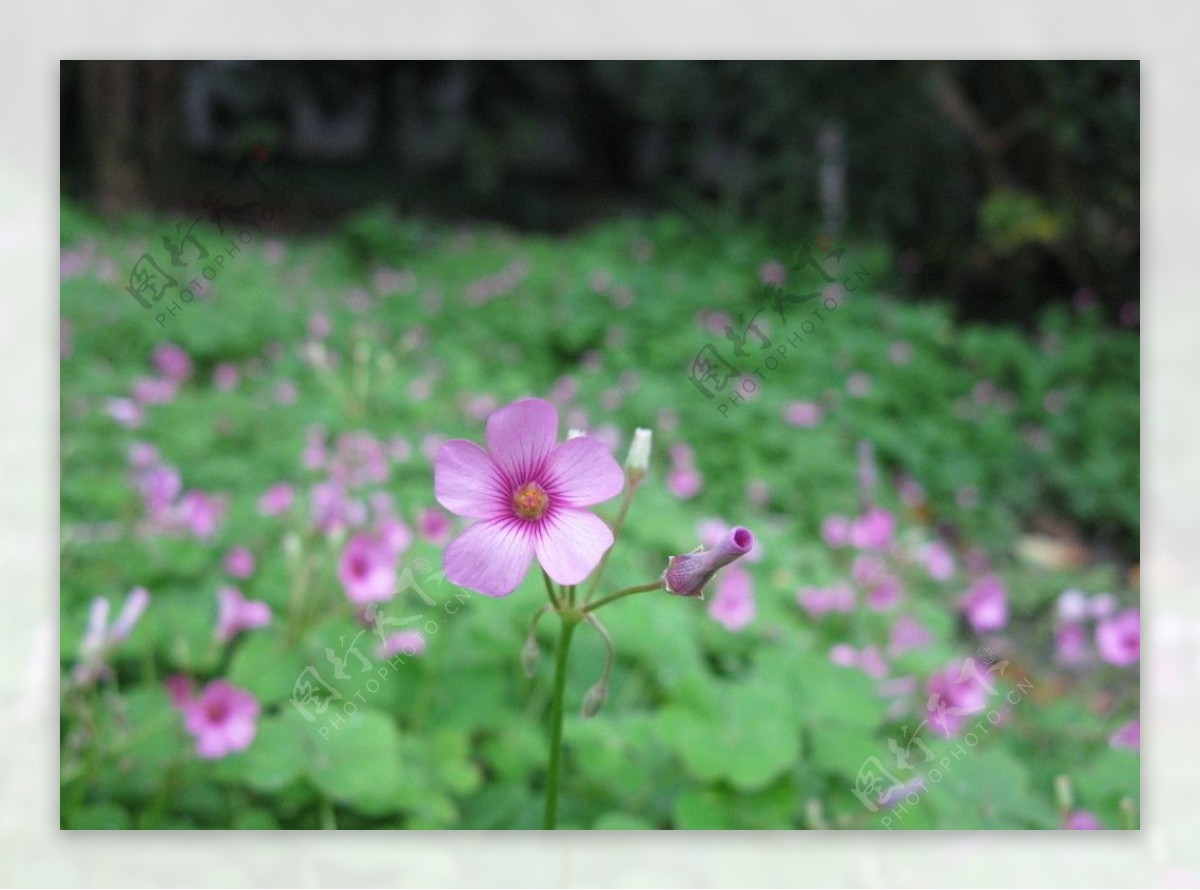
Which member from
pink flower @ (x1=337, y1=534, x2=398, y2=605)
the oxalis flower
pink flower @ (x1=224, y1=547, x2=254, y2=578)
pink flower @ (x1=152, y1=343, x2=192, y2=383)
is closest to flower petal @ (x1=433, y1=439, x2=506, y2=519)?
the oxalis flower

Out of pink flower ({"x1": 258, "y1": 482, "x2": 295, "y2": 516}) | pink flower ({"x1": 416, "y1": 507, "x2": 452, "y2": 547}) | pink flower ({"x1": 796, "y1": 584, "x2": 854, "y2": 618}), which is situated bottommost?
pink flower ({"x1": 796, "y1": 584, "x2": 854, "y2": 618})

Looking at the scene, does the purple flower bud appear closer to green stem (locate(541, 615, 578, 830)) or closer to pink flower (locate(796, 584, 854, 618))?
green stem (locate(541, 615, 578, 830))

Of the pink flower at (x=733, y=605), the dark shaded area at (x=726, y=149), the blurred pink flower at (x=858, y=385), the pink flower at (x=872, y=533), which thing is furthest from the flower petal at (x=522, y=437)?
the blurred pink flower at (x=858, y=385)

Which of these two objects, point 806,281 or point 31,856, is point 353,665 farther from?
point 806,281

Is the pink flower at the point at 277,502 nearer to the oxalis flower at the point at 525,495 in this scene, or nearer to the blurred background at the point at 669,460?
the blurred background at the point at 669,460

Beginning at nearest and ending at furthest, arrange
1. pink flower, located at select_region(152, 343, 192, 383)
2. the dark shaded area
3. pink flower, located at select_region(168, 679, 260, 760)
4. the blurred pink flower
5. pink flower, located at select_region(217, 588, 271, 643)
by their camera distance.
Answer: pink flower, located at select_region(168, 679, 260, 760)
pink flower, located at select_region(217, 588, 271, 643)
pink flower, located at select_region(152, 343, 192, 383)
the blurred pink flower
the dark shaded area

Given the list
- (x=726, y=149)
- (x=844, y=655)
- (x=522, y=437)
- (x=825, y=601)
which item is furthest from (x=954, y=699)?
(x=726, y=149)

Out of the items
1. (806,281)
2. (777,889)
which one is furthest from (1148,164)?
(806,281)
